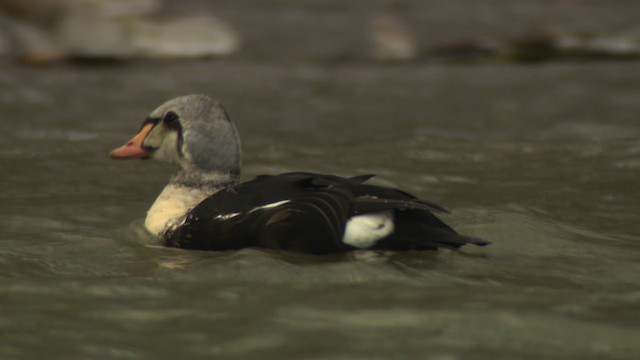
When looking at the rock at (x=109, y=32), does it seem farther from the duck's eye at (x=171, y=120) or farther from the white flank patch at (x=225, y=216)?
the white flank patch at (x=225, y=216)

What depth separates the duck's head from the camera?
18.8 feet

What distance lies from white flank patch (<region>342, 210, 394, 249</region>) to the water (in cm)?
8

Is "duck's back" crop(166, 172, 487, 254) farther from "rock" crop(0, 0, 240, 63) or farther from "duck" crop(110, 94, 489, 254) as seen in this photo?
"rock" crop(0, 0, 240, 63)

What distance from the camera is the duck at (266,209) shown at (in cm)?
512

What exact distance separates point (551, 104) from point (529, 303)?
22.1 ft

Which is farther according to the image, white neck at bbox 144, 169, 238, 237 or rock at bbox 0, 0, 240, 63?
rock at bbox 0, 0, 240, 63

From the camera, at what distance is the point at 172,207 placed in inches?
226

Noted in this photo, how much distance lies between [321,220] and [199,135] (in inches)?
37.4

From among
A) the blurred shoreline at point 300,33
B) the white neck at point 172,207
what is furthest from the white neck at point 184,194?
the blurred shoreline at point 300,33

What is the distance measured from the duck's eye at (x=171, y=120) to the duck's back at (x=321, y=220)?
610 mm

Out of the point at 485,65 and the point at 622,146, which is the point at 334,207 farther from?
the point at 485,65

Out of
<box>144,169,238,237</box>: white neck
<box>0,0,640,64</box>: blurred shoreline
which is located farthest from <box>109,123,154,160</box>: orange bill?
<box>0,0,640,64</box>: blurred shoreline

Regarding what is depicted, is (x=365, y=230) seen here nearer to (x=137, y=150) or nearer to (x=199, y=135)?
(x=199, y=135)

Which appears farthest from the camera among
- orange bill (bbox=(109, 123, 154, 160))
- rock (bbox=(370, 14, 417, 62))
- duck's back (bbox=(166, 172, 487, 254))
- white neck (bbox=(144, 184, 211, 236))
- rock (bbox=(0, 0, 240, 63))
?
rock (bbox=(370, 14, 417, 62))
